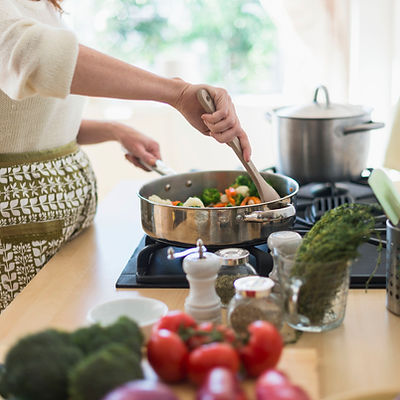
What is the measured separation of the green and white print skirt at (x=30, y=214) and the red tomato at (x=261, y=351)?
2.44 feet

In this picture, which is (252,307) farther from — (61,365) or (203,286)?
(61,365)

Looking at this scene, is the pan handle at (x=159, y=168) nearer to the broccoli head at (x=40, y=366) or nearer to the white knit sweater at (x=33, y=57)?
the white knit sweater at (x=33, y=57)

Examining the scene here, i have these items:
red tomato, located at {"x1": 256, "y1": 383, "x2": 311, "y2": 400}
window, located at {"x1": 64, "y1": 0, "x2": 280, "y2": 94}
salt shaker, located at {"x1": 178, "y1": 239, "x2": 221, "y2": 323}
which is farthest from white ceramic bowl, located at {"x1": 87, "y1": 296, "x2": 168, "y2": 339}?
window, located at {"x1": 64, "y1": 0, "x2": 280, "y2": 94}

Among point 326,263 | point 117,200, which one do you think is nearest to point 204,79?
point 117,200

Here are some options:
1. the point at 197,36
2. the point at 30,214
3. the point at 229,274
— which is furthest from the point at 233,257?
the point at 197,36

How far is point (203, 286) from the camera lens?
87 centimetres

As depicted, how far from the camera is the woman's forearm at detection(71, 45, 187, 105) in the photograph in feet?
3.16

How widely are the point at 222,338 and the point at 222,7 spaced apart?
302cm

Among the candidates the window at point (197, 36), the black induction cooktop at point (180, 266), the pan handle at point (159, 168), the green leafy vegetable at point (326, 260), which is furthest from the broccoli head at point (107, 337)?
the window at point (197, 36)

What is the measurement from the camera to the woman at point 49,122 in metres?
0.93

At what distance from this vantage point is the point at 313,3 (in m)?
2.70

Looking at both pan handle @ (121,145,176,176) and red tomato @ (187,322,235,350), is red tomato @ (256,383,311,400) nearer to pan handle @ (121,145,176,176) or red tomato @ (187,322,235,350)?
red tomato @ (187,322,235,350)

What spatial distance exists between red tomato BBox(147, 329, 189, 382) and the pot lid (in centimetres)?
102

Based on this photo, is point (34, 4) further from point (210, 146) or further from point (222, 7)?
point (222, 7)
